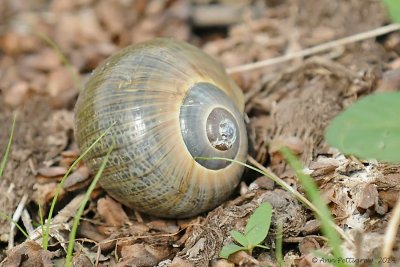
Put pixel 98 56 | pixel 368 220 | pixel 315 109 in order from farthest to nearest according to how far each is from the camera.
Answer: pixel 98 56 → pixel 315 109 → pixel 368 220

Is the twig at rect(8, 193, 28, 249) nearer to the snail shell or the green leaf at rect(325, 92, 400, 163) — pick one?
the snail shell

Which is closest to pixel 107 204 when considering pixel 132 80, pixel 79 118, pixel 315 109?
pixel 79 118

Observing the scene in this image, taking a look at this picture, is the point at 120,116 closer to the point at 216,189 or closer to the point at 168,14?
the point at 216,189

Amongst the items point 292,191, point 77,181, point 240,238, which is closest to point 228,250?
point 240,238

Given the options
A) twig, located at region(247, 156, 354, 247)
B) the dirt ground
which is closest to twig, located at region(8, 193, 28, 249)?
the dirt ground

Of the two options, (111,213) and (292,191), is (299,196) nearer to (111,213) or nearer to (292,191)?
(292,191)

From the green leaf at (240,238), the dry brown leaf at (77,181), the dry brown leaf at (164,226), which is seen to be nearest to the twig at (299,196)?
the green leaf at (240,238)

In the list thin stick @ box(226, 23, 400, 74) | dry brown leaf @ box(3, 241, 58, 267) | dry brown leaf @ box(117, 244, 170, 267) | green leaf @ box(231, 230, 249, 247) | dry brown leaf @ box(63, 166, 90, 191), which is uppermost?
thin stick @ box(226, 23, 400, 74)
